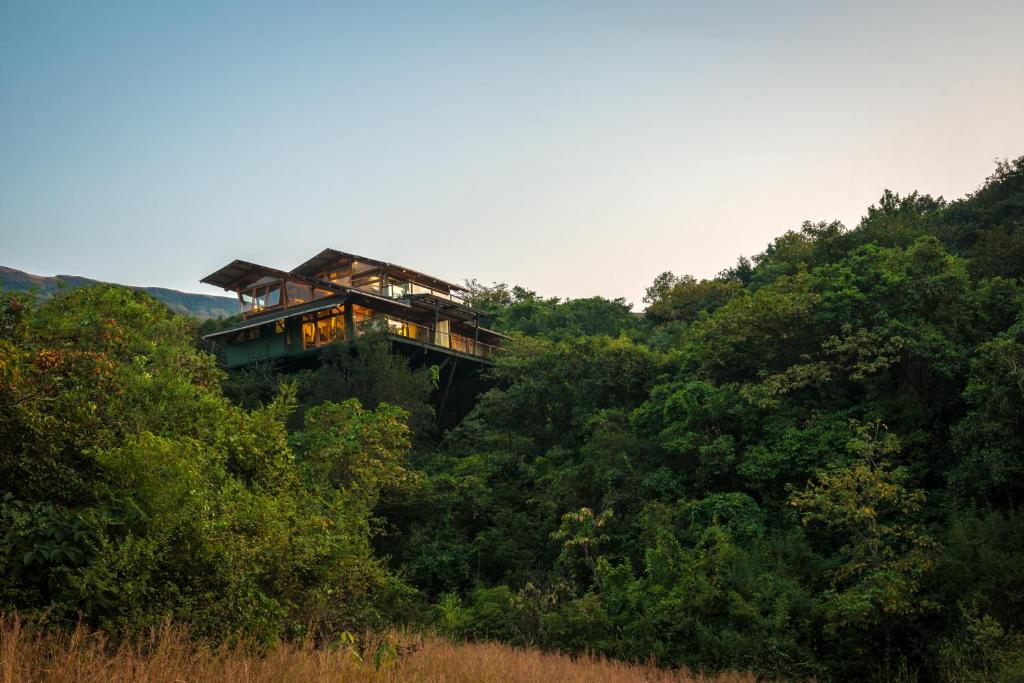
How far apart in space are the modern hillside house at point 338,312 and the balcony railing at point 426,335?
4 centimetres

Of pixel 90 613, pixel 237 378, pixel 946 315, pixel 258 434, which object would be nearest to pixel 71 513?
pixel 90 613

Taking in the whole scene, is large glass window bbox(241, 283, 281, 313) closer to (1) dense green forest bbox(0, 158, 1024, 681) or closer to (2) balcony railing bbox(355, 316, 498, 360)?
(2) balcony railing bbox(355, 316, 498, 360)

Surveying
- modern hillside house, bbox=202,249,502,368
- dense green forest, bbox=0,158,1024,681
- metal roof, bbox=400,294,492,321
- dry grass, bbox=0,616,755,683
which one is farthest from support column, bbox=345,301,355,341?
dry grass, bbox=0,616,755,683

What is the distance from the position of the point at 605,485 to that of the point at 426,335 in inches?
686

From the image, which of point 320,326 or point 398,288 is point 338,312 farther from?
point 398,288

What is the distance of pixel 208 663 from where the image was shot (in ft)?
31.7

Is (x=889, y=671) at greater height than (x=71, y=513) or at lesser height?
lesser

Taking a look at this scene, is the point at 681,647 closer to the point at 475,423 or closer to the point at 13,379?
the point at 13,379

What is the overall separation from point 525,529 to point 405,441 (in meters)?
4.59

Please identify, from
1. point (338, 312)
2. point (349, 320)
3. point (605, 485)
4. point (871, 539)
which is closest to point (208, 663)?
point (871, 539)

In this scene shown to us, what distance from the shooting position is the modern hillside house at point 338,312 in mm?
40250

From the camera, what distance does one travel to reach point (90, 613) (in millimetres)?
10453

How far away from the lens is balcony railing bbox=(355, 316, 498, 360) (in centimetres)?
3784

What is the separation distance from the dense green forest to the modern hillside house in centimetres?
662
